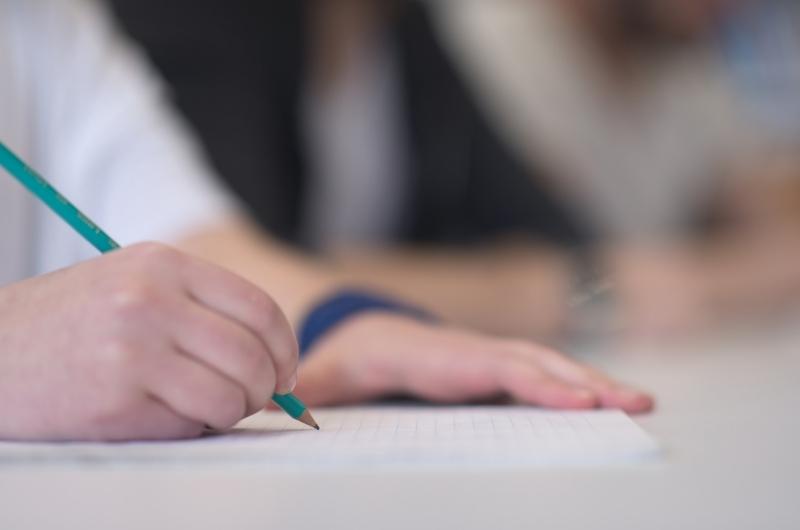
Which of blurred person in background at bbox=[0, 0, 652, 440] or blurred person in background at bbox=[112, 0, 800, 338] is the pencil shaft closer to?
blurred person in background at bbox=[0, 0, 652, 440]

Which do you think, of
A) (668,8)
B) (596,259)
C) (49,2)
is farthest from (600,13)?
(49,2)

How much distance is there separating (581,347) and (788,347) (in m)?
0.17

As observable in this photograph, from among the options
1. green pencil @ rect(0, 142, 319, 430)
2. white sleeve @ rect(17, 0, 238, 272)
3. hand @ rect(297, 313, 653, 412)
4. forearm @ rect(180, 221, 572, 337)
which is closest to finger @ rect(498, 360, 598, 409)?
hand @ rect(297, 313, 653, 412)

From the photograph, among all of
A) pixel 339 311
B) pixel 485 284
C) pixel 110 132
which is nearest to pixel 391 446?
pixel 339 311

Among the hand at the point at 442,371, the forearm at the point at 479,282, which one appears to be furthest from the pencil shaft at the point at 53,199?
the forearm at the point at 479,282

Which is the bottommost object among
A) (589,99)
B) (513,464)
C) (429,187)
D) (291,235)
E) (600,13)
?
(513,464)

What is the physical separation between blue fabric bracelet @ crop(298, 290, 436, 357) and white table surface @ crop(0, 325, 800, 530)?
0.21 metres

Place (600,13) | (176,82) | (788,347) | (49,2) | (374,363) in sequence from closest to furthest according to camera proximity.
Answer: (374,363) < (49,2) < (788,347) < (176,82) < (600,13)

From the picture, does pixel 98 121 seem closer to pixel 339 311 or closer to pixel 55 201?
pixel 339 311

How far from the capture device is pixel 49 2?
25.5 inches

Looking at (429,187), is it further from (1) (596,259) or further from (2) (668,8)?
(2) (668,8)

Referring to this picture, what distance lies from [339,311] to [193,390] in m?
0.21

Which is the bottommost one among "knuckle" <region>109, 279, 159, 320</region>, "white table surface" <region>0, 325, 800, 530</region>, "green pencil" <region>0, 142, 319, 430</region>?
"white table surface" <region>0, 325, 800, 530</region>

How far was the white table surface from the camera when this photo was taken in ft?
0.72
